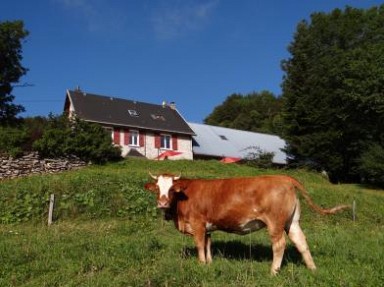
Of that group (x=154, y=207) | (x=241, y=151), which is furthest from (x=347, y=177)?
(x=154, y=207)

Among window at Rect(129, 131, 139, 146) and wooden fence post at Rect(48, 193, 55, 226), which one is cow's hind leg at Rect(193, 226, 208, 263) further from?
window at Rect(129, 131, 139, 146)

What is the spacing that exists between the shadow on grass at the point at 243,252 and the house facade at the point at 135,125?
120 ft

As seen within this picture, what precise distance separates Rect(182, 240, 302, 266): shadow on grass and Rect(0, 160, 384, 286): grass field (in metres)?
0.02

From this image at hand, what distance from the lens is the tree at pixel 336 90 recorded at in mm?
44719

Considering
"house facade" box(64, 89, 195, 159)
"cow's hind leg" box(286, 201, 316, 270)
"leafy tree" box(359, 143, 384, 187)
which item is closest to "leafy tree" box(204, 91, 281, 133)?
"house facade" box(64, 89, 195, 159)

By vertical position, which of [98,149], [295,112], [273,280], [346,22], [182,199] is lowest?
[273,280]

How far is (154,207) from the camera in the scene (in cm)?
1902

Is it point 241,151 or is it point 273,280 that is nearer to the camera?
point 273,280

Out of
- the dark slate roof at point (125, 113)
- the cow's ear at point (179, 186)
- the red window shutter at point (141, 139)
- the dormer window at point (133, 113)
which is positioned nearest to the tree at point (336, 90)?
the dark slate roof at point (125, 113)

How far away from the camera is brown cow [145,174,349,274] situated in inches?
346

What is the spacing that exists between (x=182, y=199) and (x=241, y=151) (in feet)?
153

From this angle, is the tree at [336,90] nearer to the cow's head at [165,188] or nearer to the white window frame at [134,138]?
the white window frame at [134,138]

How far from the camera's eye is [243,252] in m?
10.6

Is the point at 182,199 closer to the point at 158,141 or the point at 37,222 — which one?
the point at 37,222
